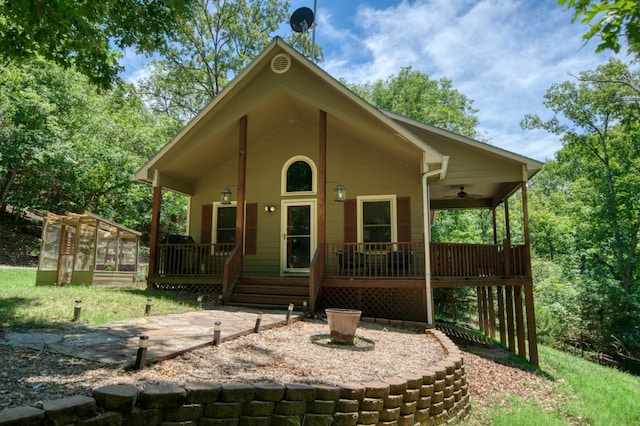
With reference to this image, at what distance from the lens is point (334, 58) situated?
2700cm

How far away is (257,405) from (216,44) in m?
23.4

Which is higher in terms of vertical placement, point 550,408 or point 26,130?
point 26,130

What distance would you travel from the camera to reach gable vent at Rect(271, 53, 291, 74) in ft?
31.8

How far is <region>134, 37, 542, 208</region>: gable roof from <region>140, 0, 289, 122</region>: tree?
45.6 ft

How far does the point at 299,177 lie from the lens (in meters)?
11.3

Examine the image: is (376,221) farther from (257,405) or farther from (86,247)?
(86,247)

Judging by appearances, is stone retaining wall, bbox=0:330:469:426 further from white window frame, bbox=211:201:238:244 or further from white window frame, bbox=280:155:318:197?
white window frame, bbox=211:201:238:244

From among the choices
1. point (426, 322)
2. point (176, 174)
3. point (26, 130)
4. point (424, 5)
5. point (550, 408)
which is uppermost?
point (424, 5)

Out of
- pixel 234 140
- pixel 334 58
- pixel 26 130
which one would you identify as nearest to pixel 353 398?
pixel 234 140

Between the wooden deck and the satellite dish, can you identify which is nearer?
the wooden deck

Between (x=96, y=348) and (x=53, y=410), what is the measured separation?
2030 mm

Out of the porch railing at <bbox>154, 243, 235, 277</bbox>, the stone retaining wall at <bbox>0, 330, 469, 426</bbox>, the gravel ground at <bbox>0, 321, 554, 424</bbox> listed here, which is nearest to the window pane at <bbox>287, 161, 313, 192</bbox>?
the porch railing at <bbox>154, 243, 235, 277</bbox>

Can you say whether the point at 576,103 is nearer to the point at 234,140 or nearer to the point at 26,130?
the point at 234,140

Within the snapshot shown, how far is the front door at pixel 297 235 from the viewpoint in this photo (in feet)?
35.6
